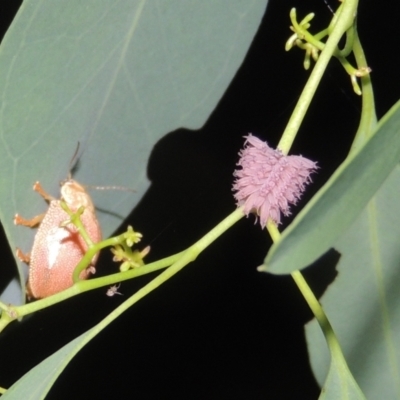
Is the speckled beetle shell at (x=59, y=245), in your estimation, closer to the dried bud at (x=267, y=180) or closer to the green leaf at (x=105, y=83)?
the green leaf at (x=105, y=83)

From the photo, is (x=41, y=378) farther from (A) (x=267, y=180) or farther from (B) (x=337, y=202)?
(B) (x=337, y=202)

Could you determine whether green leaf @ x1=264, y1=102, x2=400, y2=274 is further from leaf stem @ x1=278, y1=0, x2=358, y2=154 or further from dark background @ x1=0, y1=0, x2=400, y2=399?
dark background @ x1=0, y1=0, x2=400, y2=399

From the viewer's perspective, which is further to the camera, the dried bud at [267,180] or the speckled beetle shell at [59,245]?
the speckled beetle shell at [59,245]

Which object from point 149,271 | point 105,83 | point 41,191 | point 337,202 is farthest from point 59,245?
point 337,202

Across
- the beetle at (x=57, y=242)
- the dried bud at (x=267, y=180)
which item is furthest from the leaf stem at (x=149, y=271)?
the beetle at (x=57, y=242)

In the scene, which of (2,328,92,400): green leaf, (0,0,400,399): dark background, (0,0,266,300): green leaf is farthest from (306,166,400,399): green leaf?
(2,328,92,400): green leaf
